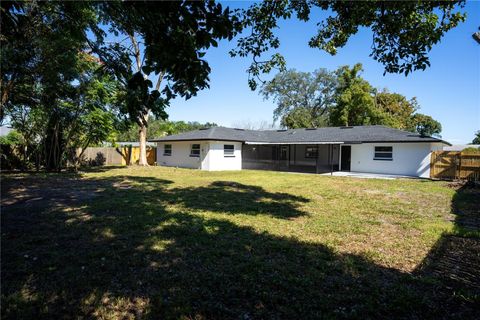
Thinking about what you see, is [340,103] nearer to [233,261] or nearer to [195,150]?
[195,150]

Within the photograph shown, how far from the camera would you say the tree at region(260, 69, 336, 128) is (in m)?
48.4

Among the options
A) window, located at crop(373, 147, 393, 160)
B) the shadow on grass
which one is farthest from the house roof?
the shadow on grass

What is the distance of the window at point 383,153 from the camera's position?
19542 millimetres

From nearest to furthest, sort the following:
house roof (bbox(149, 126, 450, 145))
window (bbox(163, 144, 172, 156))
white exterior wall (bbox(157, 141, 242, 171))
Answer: house roof (bbox(149, 126, 450, 145)), white exterior wall (bbox(157, 141, 242, 171)), window (bbox(163, 144, 172, 156))

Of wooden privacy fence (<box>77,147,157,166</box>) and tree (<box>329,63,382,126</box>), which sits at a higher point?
tree (<box>329,63,382,126</box>)

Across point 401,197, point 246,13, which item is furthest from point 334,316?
point 401,197

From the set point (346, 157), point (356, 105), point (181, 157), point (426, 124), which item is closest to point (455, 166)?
point (346, 157)

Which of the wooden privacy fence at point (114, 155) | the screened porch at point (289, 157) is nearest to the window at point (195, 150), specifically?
the screened porch at point (289, 157)

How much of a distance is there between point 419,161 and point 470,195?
746 centimetres

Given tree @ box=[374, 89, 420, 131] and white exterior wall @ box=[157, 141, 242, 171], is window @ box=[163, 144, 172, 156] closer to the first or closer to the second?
white exterior wall @ box=[157, 141, 242, 171]

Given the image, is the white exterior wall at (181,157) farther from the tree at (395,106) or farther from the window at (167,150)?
the tree at (395,106)

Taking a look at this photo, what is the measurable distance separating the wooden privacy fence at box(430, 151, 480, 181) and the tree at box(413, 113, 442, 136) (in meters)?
36.9

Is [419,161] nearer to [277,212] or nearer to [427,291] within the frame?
[277,212]

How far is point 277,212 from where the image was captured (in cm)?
793
